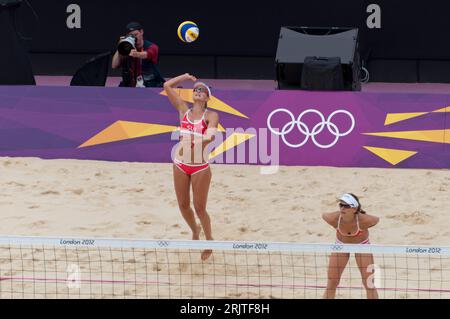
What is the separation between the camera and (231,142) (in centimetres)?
1547

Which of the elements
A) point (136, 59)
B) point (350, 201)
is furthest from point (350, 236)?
point (136, 59)

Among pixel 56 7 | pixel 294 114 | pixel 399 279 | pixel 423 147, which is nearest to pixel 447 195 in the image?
pixel 423 147

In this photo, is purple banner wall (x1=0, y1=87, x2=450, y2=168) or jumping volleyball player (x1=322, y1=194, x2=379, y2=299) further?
purple banner wall (x1=0, y1=87, x2=450, y2=168)

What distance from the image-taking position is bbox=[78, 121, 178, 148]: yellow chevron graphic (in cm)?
1560

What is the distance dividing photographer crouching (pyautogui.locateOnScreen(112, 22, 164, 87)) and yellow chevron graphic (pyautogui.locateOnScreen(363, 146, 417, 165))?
3.15 m

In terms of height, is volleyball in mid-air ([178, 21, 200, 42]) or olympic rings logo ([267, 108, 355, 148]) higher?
volleyball in mid-air ([178, 21, 200, 42])

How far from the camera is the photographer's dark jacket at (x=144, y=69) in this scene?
623 inches

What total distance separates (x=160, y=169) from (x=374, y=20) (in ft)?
16.9

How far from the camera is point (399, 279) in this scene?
11000 millimetres

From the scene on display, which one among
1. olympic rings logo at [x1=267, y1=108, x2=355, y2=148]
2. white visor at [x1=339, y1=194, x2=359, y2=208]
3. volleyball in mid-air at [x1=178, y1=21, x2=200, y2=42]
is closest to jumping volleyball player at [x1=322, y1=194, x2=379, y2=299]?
white visor at [x1=339, y1=194, x2=359, y2=208]

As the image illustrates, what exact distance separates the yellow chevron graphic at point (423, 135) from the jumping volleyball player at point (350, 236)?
532 centimetres

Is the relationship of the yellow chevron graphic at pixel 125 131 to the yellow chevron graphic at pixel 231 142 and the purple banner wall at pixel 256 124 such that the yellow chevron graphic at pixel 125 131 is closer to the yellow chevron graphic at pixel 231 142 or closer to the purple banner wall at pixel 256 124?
the purple banner wall at pixel 256 124

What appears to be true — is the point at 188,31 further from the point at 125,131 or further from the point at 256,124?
the point at 125,131

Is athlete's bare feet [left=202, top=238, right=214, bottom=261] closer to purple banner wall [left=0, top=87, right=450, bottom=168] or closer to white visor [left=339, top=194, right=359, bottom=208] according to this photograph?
white visor [left=339, top=194, right=359, bottom=208]
